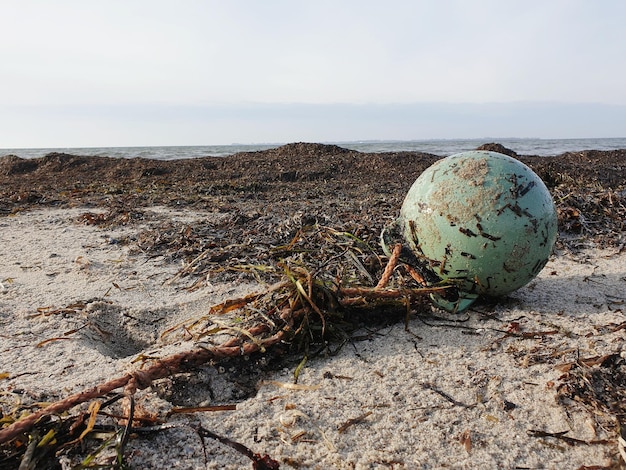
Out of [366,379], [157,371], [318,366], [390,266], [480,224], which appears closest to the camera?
[157,371]

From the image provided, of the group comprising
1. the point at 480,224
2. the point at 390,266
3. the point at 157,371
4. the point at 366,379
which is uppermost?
the point at 480,224

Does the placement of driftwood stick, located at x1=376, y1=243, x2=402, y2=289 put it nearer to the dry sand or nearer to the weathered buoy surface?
the weathered buoy surface

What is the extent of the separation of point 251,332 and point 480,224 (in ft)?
4.81

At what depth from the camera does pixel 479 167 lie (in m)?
2.86

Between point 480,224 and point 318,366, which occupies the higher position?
point 480,224

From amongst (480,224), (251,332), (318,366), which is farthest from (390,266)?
(251,332)

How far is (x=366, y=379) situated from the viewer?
2.27m

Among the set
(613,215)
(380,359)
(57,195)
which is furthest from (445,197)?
(57,195)

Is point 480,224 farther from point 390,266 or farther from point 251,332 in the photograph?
point 251,332

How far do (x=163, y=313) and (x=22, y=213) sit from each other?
475cm

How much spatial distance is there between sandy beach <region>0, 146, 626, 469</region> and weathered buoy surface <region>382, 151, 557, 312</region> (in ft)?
0.86

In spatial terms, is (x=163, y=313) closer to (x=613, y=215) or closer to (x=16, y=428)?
(x=16, y=428)

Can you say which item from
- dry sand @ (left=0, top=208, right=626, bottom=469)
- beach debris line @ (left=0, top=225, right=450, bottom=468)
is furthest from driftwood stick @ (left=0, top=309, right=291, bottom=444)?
dry sand @ (left=0, top=208, right=626, bottom=469)

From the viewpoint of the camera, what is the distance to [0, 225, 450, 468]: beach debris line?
181cm
